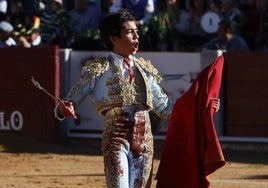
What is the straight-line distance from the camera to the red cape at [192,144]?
5137mm

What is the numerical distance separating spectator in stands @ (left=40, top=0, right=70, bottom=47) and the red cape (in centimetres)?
821

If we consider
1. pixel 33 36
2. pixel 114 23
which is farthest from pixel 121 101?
pixel 33 36

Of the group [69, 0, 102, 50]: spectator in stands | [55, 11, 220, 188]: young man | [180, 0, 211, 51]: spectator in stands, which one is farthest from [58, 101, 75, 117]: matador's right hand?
[69, 0, 102, 50]: spectator in stands

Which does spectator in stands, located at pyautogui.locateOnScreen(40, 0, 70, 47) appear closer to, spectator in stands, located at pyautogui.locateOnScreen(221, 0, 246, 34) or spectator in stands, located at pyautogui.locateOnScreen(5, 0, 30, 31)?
spectator in stands, located at pyautogui.locateOnScreen(5, 0, 30, 31)

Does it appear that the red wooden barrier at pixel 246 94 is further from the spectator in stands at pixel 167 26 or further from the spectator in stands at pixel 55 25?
the spectator in stands at pixel 55 25

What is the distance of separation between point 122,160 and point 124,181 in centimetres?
11

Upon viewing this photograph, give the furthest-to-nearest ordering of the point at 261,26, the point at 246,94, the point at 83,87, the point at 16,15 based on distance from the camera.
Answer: the point at 16,15, the point at 261,26, the point at 246,94, the point at 83,87

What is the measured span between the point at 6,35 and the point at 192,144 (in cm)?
774

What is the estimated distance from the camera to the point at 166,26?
12648mm

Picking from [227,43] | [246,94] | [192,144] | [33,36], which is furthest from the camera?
[33,36]

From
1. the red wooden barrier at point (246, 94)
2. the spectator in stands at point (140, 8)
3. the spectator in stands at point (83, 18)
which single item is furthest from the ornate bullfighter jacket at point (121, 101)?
the spectator in stands at point (83, 18)

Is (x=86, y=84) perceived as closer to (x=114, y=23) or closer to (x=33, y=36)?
(x=114, y=23)

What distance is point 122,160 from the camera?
16.1 ft

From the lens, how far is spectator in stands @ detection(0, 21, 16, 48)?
12.2 m
